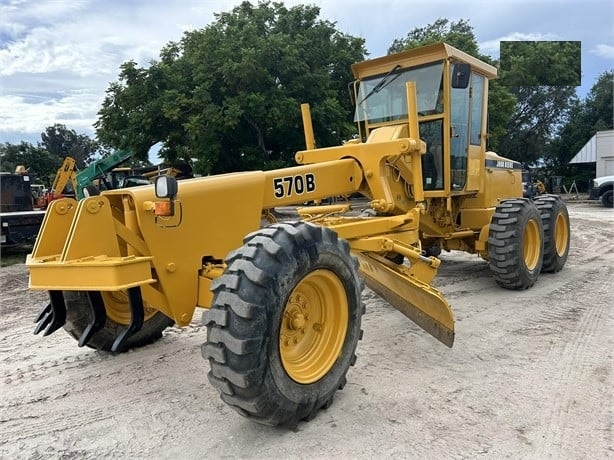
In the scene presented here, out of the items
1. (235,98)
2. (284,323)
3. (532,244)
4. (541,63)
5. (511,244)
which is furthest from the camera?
(541,63)

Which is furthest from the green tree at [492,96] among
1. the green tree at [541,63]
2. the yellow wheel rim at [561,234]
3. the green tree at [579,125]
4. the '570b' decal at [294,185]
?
the '570b' decal at [294,185]

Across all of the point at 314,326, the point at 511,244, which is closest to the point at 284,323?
the point at 314,326

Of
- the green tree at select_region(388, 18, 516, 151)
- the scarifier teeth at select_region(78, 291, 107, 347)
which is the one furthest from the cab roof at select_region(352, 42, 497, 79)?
the green tree at select_region(388, 18, 516, 151)

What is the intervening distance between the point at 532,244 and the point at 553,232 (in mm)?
650

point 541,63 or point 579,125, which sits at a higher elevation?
point 541,63

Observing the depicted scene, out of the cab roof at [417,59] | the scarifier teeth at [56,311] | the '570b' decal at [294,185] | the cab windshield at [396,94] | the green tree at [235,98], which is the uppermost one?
the green tree at [235,98]

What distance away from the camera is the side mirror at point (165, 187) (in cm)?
312

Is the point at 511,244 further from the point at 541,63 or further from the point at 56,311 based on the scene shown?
the point at 541,63

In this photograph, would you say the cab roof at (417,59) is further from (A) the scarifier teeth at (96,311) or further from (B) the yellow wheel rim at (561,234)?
(A) the scarifier teeth at (96,311)

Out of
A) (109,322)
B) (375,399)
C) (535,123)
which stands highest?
(535,123)

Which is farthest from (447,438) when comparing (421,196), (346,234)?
(421,196)

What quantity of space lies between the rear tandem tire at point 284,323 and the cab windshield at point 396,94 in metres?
3.04

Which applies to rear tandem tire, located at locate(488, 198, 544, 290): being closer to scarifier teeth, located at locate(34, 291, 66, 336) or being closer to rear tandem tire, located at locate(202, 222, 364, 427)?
rear tandem tire, located at locate(202, 222, 364, 427)

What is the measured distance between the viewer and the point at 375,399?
11.8 ft
